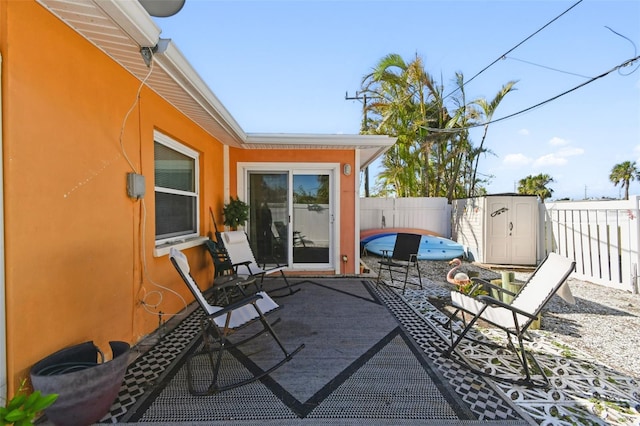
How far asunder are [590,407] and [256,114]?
11.0 m

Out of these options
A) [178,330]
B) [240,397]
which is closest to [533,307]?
[240,397]

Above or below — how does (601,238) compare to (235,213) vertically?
below

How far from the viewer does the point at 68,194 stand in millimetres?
2047

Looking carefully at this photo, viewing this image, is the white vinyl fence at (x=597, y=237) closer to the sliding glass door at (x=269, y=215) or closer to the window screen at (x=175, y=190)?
the sliding glass door at (x=269, y=215)

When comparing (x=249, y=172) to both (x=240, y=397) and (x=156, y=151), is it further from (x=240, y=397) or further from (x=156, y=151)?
(x=240, y=397)

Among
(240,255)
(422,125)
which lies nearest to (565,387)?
(240,255)

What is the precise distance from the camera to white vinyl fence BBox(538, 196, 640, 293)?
4.70 m

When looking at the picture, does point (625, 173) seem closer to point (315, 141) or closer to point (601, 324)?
point (601, 324)

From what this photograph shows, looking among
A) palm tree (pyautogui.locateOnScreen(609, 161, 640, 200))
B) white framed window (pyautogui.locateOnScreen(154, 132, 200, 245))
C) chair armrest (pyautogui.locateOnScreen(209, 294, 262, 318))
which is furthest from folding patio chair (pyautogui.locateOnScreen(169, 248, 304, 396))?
palm tree (pyautogui.locateOnScreen(609, 161, 640, 200))

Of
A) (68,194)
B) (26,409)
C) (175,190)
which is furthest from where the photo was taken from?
(175,190)

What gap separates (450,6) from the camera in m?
6.70

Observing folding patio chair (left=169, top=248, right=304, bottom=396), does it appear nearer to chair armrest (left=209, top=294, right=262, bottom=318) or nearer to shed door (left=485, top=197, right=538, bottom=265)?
chair armrest (left=209, top=294, right=262, bottom=318)

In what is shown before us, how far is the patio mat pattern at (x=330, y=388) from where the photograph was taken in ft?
6.16

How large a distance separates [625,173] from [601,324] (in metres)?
35.5
